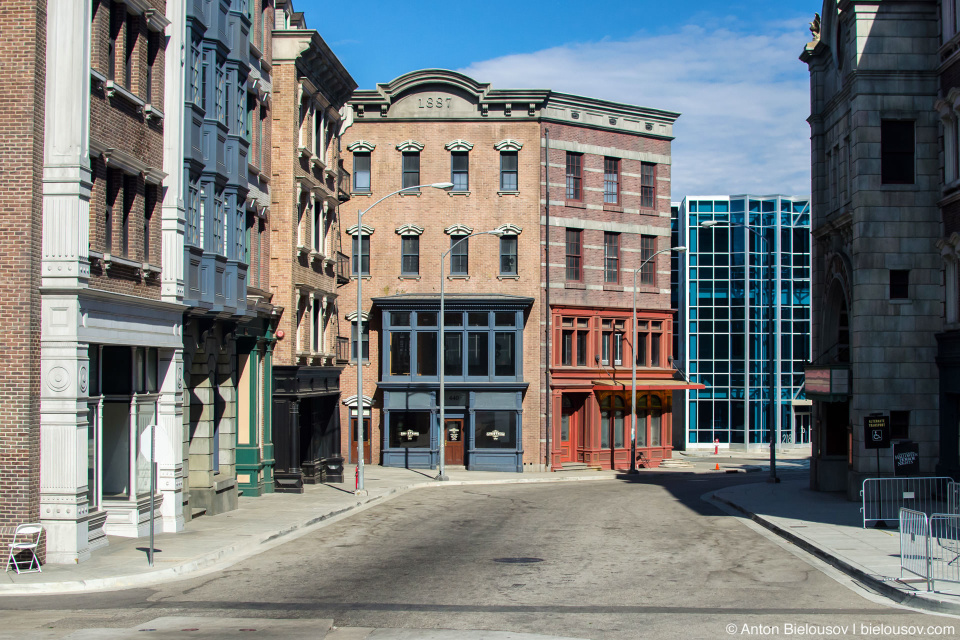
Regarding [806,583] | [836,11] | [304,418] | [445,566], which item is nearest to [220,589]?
[445,566]

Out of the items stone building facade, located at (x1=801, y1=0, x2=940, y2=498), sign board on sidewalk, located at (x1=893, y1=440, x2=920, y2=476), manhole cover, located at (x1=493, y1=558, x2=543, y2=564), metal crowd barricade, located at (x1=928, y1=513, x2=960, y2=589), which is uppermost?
stone building facade, located at (x1=801, y1=0, x2=940, y2=498)

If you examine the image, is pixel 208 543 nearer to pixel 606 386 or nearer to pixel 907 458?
pixel 907 458

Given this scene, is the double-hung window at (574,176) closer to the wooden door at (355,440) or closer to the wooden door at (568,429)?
the wooden door at (568,429)

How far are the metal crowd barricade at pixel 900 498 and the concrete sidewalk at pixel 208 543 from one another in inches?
534

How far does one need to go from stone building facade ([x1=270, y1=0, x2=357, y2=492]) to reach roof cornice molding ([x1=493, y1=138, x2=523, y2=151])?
9.96 meters

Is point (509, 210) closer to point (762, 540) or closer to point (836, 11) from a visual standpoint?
point (836, 11)

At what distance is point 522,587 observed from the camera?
1594 cm

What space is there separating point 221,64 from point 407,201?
69.2 feet

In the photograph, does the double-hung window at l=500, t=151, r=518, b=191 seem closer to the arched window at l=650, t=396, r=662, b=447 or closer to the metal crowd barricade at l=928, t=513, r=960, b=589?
the arched window at l=650, t=396, r=662, b=447

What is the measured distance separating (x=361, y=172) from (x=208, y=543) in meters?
29.5

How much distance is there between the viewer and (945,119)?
28812mm

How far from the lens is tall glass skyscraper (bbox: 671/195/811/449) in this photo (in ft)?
233

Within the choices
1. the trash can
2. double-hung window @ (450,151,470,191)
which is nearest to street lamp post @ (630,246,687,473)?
double-hung window @ (450,151,470,191)

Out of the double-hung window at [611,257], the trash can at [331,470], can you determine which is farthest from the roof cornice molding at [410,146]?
the trash can at [331,470]
